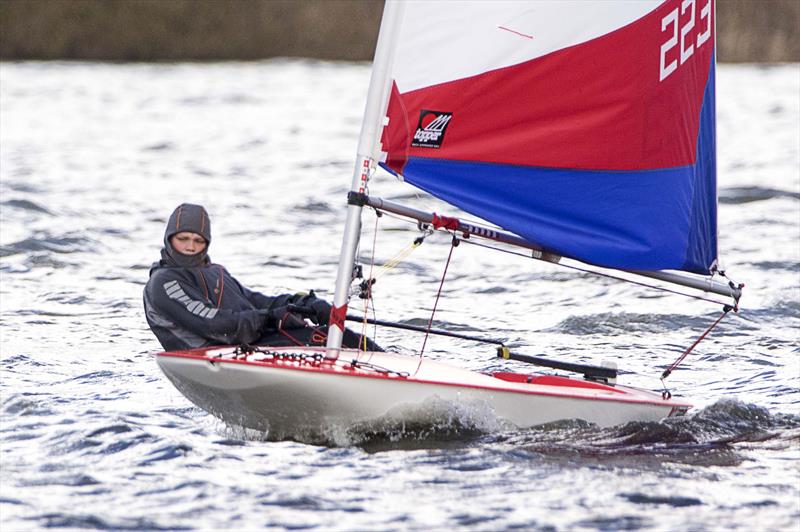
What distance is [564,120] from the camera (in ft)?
19.0

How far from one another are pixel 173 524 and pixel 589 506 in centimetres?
165

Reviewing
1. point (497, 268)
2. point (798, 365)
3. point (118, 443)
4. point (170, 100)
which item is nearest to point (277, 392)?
point (118, 443)

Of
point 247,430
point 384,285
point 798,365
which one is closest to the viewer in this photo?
point 247,430

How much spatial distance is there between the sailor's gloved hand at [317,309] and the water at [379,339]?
717 millimetres

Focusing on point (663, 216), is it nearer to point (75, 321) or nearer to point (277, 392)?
point (277, 392)

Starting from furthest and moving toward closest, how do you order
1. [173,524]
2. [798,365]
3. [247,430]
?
[798,365]
[247,430]
[173,524]

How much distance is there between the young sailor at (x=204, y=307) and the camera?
6.02 m

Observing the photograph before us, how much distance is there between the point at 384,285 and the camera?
10.5 metres

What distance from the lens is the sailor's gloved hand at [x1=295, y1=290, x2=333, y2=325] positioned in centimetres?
620

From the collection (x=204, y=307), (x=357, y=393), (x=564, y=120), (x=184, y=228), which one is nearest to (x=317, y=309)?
(x=204, y=307)

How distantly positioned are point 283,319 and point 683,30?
7.92 ft

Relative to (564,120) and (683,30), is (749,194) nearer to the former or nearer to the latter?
(683,30)

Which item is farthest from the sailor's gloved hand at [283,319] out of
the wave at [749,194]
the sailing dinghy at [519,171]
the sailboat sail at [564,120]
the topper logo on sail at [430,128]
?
the wave at [749,194]

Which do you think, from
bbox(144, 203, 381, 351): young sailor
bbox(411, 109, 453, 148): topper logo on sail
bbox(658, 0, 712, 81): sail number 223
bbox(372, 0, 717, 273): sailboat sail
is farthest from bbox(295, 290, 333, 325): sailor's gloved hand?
bbox(658, 0, 712, 81): sail number 223
